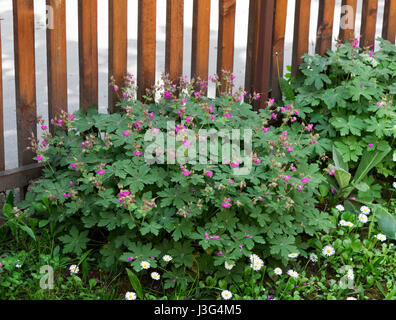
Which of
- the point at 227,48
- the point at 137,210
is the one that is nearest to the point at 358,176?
the point at 227,48

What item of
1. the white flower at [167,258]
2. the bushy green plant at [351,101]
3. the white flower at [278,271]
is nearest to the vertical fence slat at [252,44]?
the bushy green plant at [351,101]

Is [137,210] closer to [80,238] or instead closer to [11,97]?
[80,238]

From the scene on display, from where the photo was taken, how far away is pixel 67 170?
3.43m

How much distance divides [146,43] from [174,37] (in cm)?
20

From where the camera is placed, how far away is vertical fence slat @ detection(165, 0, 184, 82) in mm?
3773

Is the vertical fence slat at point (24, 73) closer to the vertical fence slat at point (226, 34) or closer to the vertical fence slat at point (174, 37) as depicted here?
the vertical fence slat at point (174, 37)

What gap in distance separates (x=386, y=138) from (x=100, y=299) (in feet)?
7.38

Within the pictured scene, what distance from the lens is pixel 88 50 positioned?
3619mm

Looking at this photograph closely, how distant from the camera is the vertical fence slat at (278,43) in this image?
4.21 meters

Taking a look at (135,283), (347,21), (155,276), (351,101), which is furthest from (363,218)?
(347,21)

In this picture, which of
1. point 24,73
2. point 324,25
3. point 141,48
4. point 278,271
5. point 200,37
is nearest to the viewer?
point 278,271

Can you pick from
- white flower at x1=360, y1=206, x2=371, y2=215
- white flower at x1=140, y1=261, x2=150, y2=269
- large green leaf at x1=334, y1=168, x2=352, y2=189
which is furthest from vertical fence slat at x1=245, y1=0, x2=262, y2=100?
white flower at x1=140, y1=261, x2=150, y2=269

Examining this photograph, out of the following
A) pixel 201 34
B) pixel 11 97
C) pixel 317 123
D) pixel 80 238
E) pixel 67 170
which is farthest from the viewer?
pixel 11 97

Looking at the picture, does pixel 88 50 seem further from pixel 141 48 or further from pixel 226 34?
pixel 226 34
